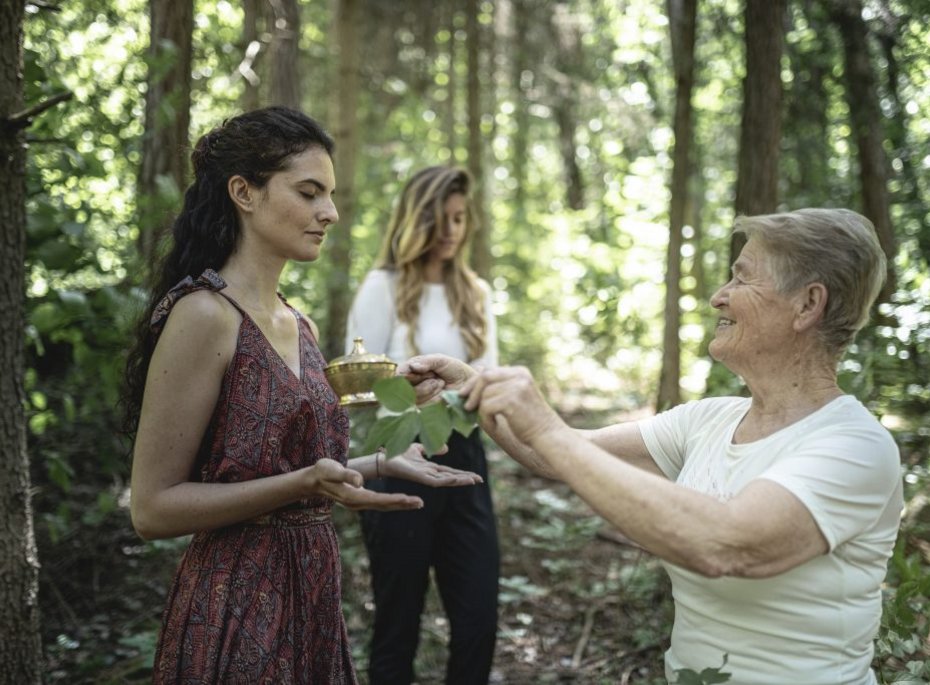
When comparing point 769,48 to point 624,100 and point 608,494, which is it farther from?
point 624,100

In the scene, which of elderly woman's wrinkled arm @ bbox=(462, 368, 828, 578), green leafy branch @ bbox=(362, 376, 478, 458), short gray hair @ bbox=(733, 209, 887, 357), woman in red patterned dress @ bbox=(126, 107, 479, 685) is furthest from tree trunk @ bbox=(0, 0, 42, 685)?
short gray hair @ bbox=(733, 209, 887, 357)

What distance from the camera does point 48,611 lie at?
4.52 m

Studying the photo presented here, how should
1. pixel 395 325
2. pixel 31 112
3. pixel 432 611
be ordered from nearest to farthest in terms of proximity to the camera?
pixel 31 112, pixel 395 325, pixel 432 611

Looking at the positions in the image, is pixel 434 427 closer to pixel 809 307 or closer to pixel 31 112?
pixel 809 307

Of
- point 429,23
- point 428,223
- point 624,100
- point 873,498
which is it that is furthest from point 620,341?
point 873,498

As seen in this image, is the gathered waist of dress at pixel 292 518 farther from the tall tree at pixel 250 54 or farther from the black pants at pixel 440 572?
the tall tree at pixel 250 54

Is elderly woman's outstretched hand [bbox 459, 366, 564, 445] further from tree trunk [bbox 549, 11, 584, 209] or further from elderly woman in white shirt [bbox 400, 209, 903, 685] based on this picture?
tree trunk [bbox 549, 11, 584, 209]

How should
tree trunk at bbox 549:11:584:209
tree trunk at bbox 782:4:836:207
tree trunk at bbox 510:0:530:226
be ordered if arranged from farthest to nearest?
tree trunk at bbox 510:0:530:226, tree trunk at bbox 549:11:584:209, tree trunk at bbox 782:4:836:207

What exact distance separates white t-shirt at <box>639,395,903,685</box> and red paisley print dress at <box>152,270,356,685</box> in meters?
0.96

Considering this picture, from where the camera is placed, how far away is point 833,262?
1994mm

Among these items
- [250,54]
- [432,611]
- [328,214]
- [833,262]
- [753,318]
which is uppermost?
[250,54]

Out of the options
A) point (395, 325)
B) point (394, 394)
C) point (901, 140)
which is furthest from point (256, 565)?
point (901, 140)

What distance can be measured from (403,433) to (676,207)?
4.43 m

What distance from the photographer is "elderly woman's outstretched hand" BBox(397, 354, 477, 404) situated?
2404 mm
